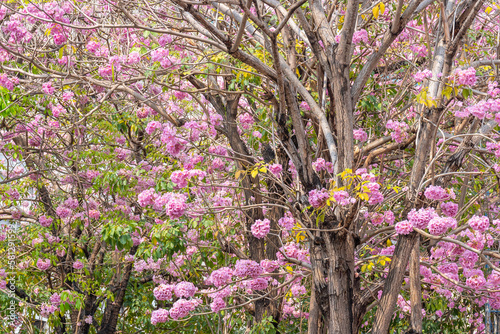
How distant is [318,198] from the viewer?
11.9ft

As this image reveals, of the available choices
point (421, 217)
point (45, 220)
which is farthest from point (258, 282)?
point (45, 220)

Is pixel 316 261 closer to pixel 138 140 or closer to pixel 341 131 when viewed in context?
pixel 341 131

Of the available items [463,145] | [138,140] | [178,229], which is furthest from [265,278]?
[138,140]

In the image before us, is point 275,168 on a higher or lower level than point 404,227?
higher

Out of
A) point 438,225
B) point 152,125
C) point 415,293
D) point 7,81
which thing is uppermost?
point 7,81

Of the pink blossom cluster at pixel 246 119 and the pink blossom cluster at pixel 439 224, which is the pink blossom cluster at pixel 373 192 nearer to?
the pink blossom cluster at pixel 439 224

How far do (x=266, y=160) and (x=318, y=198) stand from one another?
1896mm

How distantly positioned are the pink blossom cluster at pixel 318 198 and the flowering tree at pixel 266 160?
14mm

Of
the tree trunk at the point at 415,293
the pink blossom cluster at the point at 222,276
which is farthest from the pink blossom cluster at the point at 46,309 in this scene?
the tree trunk at the point at 415,293

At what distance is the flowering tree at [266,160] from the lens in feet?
12.1

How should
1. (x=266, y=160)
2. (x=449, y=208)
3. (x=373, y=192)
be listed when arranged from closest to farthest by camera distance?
(x=373, y=192) < (x=449, y=208) < (x=266, y=160)

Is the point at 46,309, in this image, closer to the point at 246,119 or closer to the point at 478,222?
the point at 246,119

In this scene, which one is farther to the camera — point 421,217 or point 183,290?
point 183,290

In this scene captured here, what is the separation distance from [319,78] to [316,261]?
1.41 meters
